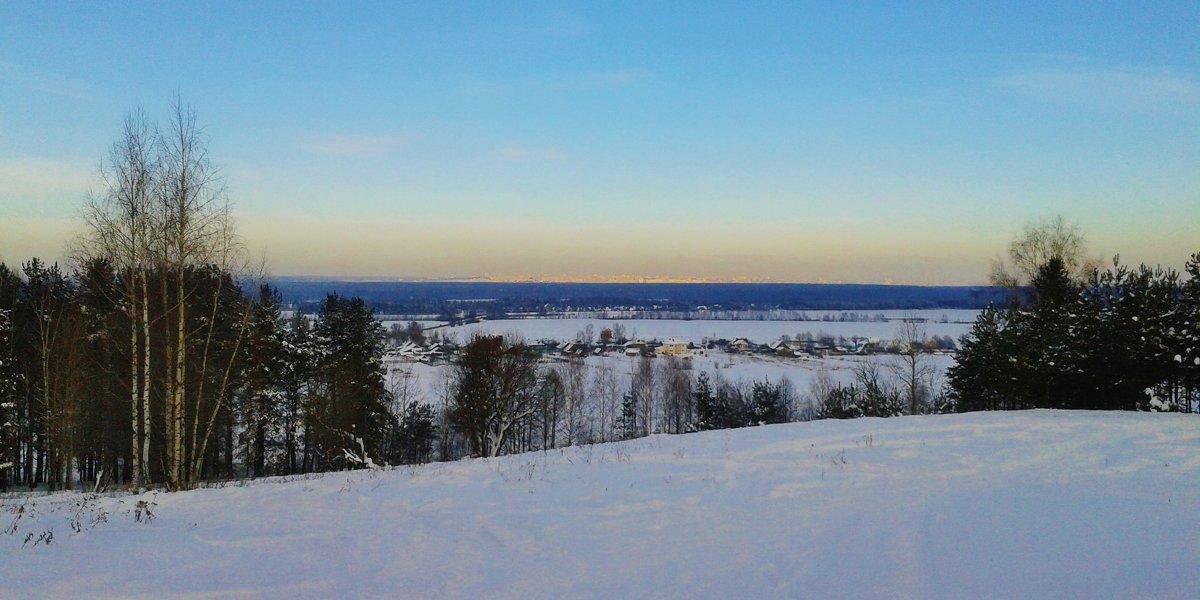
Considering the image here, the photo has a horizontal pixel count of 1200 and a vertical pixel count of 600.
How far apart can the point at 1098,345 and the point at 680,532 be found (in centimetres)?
2172

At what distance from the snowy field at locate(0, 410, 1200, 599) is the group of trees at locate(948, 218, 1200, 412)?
36.2 feet

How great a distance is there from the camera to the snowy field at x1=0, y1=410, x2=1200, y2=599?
4758mm

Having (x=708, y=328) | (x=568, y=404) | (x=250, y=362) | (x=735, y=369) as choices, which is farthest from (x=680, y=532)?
(x=708, y=328)

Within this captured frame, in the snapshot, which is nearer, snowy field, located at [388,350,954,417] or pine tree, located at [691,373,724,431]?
pine tree, located at [691,373,724,431]

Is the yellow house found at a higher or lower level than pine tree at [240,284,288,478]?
lower

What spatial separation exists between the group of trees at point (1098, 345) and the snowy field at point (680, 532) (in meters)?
11.0

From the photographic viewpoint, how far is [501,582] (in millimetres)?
4973

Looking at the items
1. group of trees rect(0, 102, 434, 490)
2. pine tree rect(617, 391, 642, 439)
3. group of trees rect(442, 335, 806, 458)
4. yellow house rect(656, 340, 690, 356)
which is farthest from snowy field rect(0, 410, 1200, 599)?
yellow house rect(656, 340, 690, 356)

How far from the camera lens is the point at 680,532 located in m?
6.28

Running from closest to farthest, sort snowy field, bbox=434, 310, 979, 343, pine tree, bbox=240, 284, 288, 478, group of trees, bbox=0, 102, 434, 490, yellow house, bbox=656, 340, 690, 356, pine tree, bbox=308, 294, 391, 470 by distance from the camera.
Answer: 1. group of trees, bbox=0, 102, 434, 490
2. pine tree, bbox=240, 284, 288, 478
3. pine tree, bbox=308, 294, 391, 470
4. yellow house, bbox=656, 340, 690, 356
5. snowy field, bbox=434, 310, 979, 343

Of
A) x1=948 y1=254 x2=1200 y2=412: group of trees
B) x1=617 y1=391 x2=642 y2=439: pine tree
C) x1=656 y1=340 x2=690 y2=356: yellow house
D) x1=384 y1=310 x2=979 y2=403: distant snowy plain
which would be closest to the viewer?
x1=948 y1=254 x2=1200 y2=412: group of trees

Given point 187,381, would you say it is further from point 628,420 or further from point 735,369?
point 735,369

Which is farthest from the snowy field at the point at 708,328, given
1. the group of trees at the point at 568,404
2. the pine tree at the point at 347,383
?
the pine tree at the point at 347,383

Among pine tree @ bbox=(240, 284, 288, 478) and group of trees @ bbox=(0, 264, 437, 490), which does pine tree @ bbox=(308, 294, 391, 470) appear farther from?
pine tree @ bbox=(240, 284, 288, 478)
